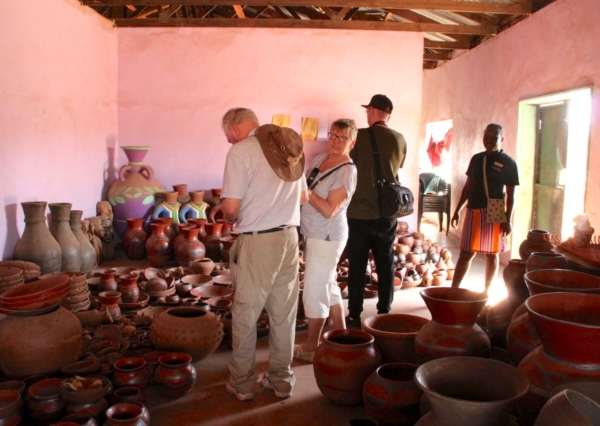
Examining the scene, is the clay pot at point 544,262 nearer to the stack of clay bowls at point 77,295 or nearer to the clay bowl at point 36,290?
the clay bowl at point 36,290

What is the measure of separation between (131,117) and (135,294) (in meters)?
3.72

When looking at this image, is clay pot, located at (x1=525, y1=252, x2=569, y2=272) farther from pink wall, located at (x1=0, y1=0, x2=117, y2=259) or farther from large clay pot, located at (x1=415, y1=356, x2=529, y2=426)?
pink wall, located at (x1=0, y1=0, x2=117, y2=259)

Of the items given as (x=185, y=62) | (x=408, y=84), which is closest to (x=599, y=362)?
(x=408, y=84)

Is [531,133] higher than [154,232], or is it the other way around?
[531,133]

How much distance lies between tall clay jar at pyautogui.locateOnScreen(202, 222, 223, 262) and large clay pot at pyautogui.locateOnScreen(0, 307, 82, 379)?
3370 millimetres

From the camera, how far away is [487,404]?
1700 mm

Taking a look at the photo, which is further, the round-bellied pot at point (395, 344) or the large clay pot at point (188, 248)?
the large clay pot at point (188, 248)

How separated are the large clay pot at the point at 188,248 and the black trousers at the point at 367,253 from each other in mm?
2559

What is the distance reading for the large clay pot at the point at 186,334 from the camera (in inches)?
132

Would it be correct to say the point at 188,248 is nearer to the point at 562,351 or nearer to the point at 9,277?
the point at 9,277

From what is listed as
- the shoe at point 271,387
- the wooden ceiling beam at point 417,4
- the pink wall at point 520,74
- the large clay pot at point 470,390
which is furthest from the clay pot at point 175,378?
the wooden ceiling beam at point 417,4

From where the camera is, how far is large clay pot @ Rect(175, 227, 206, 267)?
6.05 metres

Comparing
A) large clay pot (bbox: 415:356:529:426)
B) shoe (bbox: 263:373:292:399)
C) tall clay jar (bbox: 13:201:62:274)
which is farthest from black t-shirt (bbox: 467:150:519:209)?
tall clay jar (bbox: 13:201:62:274)

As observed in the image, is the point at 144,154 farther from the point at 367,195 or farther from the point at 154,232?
the point at 367,195
